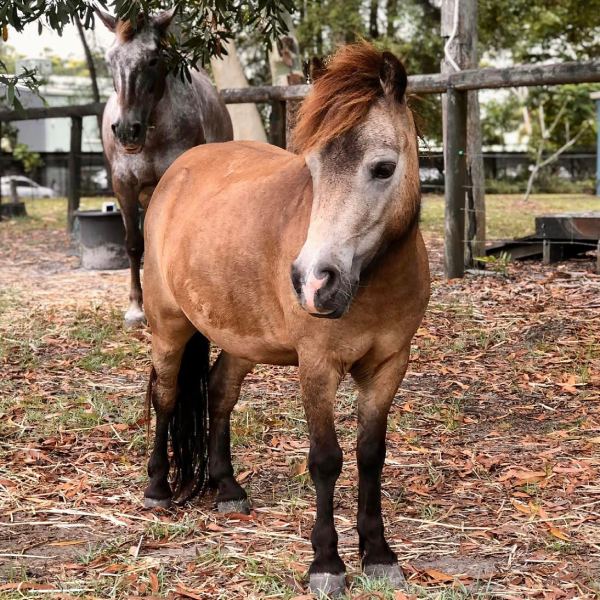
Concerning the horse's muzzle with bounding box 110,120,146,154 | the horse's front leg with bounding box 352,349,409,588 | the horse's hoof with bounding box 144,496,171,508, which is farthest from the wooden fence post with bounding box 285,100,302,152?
the horse's front leg with bounding box 352,349,409,588

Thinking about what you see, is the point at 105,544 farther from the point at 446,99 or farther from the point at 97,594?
the point at 446,99

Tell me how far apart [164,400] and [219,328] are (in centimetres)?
68

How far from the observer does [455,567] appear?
3.12 m

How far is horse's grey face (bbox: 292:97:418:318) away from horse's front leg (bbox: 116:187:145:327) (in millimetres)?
4185

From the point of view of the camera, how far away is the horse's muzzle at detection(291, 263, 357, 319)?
2.53m

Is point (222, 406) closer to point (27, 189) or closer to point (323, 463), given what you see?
point (323, 463)

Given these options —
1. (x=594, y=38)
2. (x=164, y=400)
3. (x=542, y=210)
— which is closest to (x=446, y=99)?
(x=164, y=400)

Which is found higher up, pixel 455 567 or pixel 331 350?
pixel 331 350

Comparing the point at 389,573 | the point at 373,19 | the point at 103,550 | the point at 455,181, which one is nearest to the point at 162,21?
the point at 455,181

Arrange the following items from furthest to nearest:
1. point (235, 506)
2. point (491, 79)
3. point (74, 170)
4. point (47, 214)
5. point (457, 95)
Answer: point (47, 214) → point (74, 170) → point (457, 95) → point (491, 79) → point (235, 506)

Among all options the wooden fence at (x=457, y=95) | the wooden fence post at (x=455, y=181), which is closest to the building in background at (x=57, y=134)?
the wooden fence at (x=457, y=95)

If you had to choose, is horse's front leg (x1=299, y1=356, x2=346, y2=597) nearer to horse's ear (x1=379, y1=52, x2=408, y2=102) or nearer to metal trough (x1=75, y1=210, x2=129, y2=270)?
horse's ear (x1=379, y1=52, x2=408, y2=102)

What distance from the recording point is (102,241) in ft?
31.1

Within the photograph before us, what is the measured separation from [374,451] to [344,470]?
1.08m
